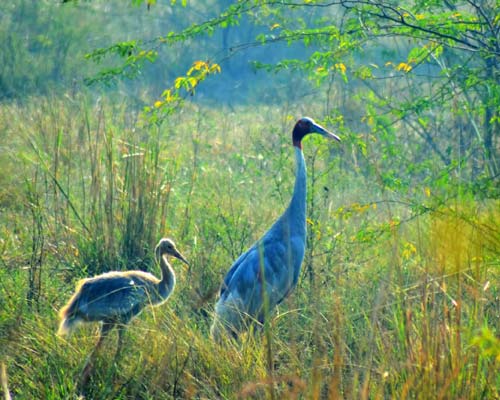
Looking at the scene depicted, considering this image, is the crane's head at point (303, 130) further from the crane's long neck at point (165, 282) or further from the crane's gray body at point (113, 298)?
the crane's gray body at point (113, 298)

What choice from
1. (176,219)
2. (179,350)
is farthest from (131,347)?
(176,219)

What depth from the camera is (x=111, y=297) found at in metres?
4.75

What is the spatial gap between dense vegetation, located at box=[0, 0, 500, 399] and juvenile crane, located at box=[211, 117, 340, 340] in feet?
0.44

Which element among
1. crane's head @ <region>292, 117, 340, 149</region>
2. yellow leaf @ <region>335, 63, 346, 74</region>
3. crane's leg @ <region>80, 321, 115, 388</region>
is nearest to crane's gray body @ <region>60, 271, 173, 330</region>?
crane's leg @ <region>80, 321, 115, 388</region>

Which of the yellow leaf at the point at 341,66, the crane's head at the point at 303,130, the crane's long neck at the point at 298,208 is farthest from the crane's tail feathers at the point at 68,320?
the yellow leaf at the point at 341,66

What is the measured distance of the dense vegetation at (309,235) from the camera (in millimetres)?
3439

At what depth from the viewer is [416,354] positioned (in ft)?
10.7

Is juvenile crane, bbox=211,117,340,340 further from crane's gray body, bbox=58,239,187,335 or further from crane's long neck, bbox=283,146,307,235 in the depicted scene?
crane's gray body, bbox=58,239,187,335

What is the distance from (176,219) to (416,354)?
413cm

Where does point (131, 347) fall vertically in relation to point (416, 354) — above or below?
below

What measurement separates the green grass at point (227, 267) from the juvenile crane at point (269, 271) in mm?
131

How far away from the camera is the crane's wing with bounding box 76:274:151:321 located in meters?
4.66

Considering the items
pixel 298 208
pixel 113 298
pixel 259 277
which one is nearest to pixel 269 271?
pixel 259 277

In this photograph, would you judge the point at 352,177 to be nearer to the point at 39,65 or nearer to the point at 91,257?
the point at 91,257
